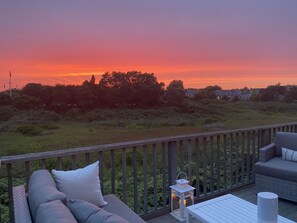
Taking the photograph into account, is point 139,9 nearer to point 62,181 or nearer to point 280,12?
point 280,12

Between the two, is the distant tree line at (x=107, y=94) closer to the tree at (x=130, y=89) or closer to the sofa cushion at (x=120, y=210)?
the tree at (x=130, y=89)

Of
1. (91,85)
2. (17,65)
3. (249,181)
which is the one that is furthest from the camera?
(91,85)

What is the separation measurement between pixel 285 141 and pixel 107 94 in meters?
5.99

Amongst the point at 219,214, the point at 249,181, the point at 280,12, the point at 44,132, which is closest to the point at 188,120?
the point at 280,12

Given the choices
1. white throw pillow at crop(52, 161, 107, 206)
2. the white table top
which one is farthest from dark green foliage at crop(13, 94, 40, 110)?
the white table top

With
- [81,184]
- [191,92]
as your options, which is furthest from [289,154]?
[191,92]

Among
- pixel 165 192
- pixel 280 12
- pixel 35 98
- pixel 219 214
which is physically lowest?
pixel 165 192

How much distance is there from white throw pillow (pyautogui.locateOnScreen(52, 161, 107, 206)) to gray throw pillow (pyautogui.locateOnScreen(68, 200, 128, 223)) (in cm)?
60

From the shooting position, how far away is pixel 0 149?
895 centimetres

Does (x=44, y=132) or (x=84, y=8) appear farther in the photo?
(x=44, y=132)

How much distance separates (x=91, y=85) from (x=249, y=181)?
6.21 metres

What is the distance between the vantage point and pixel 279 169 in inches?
132

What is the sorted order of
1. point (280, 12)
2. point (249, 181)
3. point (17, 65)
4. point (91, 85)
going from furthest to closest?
point (91, 85) → point (17, 65) → point (280, 12) → point (249, 181)

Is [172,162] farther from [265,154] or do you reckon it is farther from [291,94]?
[291,94]
